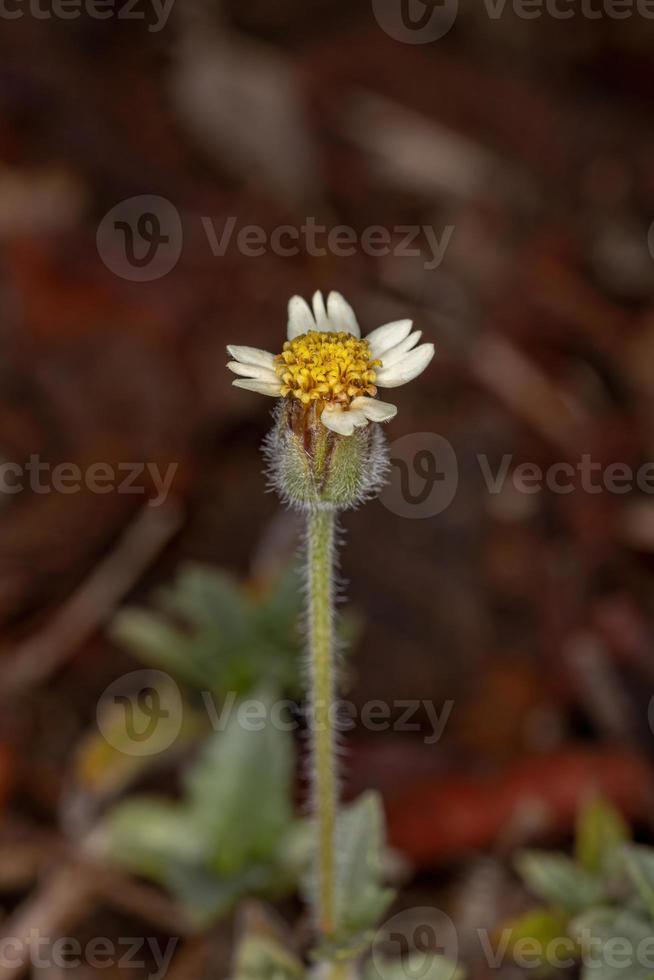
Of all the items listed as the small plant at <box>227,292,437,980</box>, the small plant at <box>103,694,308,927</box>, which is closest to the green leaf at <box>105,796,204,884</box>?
the small plant at <box>103,694,308,927</box>

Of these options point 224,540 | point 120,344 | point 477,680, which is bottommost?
point 477,680

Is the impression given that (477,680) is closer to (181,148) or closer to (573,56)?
(181,148)

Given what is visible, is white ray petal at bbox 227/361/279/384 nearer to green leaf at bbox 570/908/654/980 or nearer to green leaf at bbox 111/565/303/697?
green leaf at bbox 111/565/303/697

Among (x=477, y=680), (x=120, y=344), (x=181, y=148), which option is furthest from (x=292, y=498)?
(x=181, y=148)

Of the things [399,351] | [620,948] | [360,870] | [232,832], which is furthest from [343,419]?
[232,832]

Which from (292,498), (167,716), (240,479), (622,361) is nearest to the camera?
(292,498)

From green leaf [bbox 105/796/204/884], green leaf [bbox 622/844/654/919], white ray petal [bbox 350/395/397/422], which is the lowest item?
green leaf [bbox 622/844/654/919]

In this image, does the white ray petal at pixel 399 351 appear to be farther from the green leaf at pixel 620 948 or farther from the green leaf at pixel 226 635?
the green leaf at pixel 620 948
